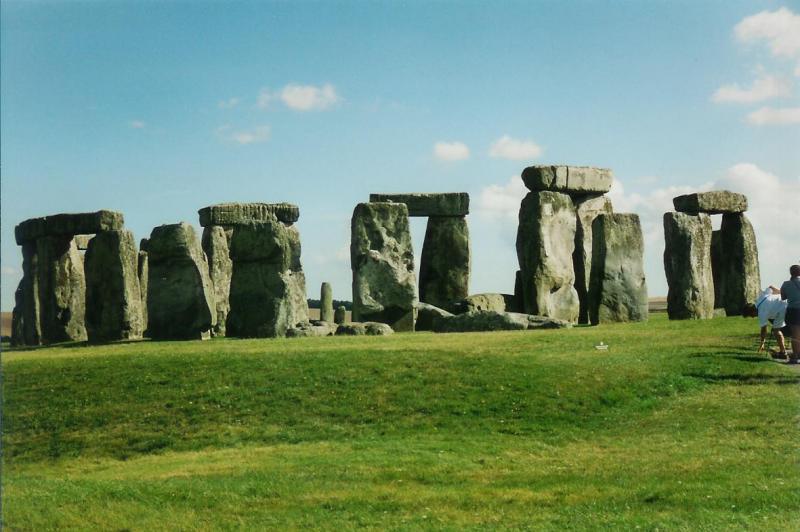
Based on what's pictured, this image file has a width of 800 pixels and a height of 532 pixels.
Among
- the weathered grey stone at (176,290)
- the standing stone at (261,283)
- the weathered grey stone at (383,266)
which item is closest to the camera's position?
the weathered grey stone at (176,290)

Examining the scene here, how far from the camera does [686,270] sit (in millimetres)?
33188

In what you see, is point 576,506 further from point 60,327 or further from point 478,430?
point 60,327

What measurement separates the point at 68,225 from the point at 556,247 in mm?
14588

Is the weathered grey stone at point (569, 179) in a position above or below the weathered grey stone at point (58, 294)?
above

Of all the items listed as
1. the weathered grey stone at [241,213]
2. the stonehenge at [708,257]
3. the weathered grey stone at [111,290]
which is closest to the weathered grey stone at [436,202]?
the weathered grey stone at [241,213]

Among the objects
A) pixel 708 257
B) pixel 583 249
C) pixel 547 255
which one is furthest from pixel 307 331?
pixel 708 257

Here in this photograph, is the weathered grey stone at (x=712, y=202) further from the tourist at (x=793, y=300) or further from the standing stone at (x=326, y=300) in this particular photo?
the standing stone at (x=326, y=300)

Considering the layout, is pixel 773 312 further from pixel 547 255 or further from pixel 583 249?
pixel 583 249

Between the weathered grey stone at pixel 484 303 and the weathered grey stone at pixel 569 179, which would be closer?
the weathered grey stone at pixel 484 303

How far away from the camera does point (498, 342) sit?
85.7 ft

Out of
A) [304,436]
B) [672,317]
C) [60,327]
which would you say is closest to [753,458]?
[304,436]

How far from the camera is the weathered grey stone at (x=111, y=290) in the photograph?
31859 mm

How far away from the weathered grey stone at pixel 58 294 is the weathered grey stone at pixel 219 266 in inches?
166

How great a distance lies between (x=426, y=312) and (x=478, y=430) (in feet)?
50.0
